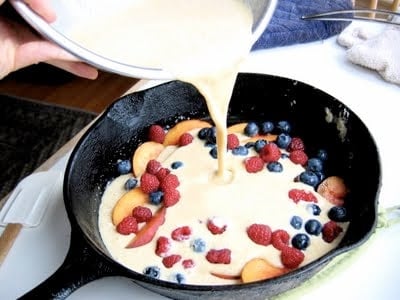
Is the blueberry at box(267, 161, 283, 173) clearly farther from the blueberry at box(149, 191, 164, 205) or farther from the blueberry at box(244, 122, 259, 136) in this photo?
the blueberry at box(149, 191, 164, 205)

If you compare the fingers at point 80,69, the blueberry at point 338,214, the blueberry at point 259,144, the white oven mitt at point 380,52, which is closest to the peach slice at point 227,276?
the blueberry at point 338,214

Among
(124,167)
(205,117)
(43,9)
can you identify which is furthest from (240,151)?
(43,9)

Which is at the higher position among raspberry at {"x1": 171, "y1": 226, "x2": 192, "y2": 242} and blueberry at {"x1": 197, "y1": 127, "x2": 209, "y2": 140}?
blueberry at {"x1": 197, "y1": 127, "x2": 209, "y2": 140}

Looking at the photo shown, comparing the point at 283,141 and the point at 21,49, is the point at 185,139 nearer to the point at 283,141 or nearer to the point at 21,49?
the point at 283,141

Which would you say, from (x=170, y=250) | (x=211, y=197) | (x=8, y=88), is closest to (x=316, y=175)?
(x=211, y=197)

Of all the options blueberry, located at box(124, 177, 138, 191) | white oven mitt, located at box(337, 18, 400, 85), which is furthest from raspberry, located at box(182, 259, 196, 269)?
white oven mitt, located at box(337, 18, 400, 85)

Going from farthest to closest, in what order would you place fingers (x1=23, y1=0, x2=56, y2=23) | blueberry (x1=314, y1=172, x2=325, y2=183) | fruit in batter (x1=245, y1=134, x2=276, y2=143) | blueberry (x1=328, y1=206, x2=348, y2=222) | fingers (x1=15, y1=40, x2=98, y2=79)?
fruit in batter (x1=245, y1=134, x2=276, y2=143)
blueberry (x1=314, y1=172, x2=325, y2=183)
blueberry (x1=328, y1=206, x2=348, y2=222)
fingers (x1=15, y1=40, x2=98, y2=79)
fingers (x1=23, y1=0, x2=56, y2=23)

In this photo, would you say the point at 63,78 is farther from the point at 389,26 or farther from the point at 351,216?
the point at 351,216

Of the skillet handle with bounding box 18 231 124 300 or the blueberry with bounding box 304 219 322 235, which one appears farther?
the blueberry with bounding box 304 219 322 235
